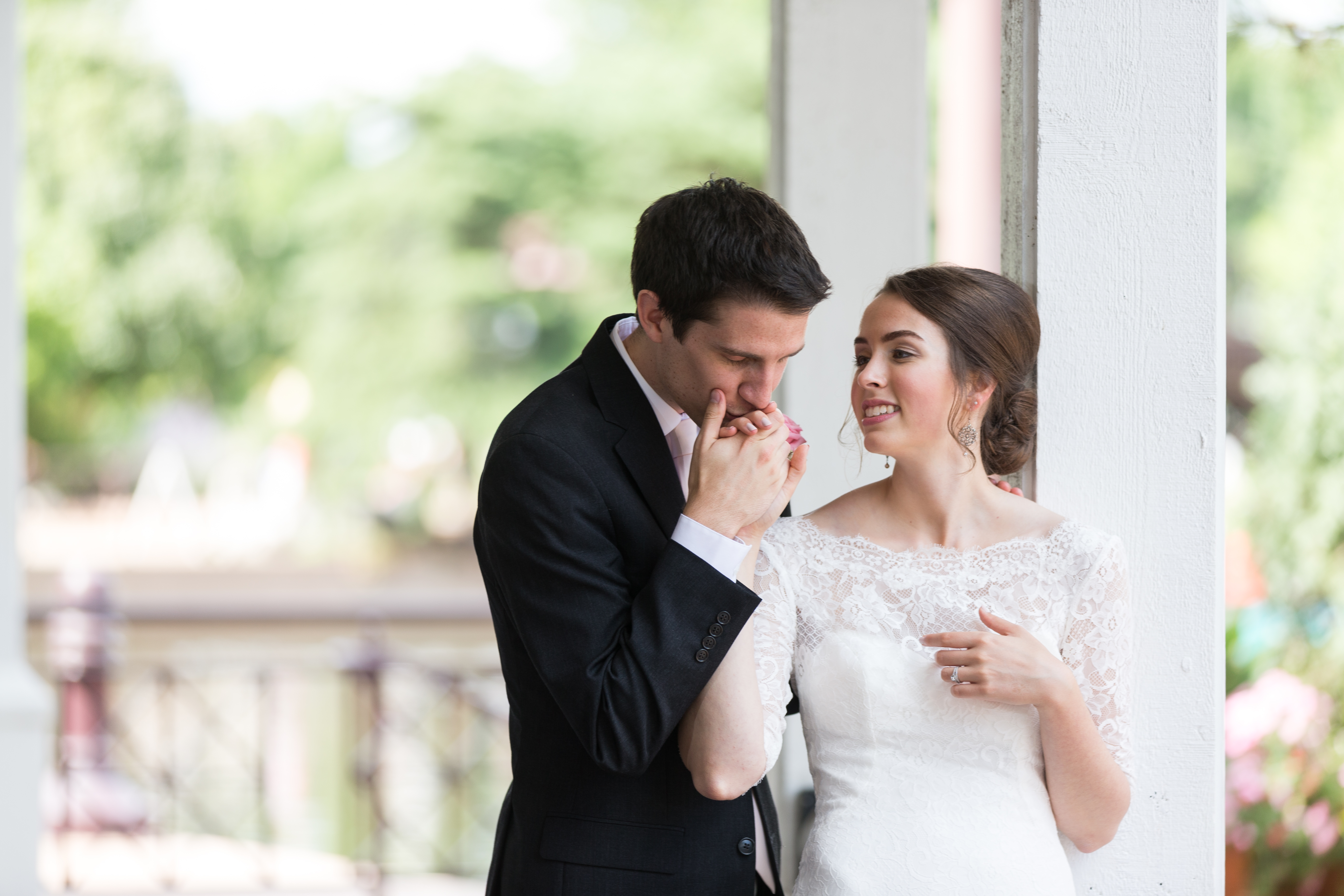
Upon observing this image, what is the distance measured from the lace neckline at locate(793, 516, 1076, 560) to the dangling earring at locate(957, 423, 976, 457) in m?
0.16

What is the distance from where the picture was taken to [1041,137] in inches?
79.9

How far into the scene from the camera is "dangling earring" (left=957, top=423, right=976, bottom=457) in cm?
203

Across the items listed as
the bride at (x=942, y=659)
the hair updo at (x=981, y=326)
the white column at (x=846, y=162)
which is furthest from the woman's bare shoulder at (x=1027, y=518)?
the white column at (x=846, y=162)

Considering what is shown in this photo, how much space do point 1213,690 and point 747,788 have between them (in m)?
0.82

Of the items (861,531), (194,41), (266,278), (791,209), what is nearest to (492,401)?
(266,278)

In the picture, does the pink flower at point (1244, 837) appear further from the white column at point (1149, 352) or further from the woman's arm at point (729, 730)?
the woman's arm at point (729, 730)

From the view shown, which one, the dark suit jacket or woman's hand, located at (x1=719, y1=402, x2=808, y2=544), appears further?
woman's hand, located at (x1=719, y1=402, x2=808, y2=544)

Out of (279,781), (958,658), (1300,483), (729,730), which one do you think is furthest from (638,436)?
(279,781)

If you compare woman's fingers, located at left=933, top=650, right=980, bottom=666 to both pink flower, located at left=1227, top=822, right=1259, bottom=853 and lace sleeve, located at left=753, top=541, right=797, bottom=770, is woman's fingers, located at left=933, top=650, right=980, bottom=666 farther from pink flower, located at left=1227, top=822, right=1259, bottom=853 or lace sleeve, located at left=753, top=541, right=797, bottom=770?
pink flower, located at left=1227, top=822, right=1259, bottom=853

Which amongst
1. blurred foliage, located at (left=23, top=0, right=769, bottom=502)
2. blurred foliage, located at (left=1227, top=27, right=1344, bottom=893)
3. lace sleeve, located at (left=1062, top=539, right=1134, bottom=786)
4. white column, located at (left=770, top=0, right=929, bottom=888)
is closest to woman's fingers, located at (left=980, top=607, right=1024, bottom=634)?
lace sleeve, located at (left=1062, top=539, right=1134, bottom=786)

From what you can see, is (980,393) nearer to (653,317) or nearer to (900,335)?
(900,335)

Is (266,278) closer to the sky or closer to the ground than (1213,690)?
closer to the sky

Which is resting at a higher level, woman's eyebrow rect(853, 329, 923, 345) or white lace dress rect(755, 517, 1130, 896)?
woman's eyebrow rect(853, 329, 923, 345)

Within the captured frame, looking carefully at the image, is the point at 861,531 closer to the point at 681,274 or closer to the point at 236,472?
the point at 681,274
